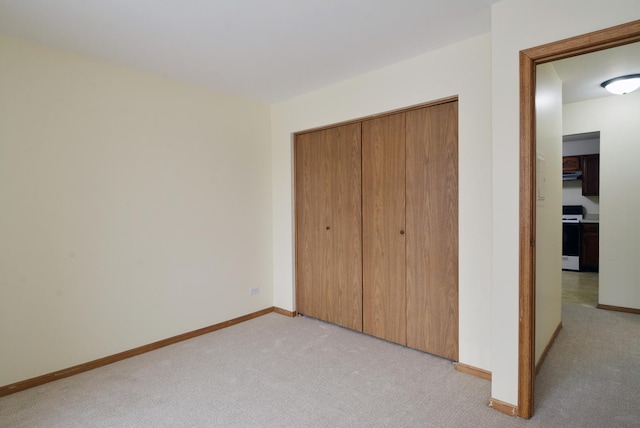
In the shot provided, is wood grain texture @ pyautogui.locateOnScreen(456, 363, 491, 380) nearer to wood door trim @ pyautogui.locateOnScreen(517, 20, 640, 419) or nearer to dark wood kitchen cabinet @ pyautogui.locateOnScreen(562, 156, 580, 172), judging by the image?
wood door trim @ pyautogui.locateOnScreen(517, 20, 640, 419)

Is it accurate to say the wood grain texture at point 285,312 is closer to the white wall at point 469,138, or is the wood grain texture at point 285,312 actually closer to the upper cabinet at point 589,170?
the white wall at point 469,138

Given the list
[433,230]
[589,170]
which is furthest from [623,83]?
[589,170]

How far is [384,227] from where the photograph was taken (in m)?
3.11

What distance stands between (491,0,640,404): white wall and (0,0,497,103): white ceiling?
216 mm

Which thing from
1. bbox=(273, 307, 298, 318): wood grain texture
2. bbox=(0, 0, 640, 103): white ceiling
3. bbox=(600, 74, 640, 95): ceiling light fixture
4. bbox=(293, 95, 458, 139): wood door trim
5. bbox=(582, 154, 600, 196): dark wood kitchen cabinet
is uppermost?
bbox=(0, 0, 640, 103): white ceiling

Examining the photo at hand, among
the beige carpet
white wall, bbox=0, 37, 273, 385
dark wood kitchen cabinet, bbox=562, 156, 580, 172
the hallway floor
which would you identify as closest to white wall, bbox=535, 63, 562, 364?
the beige carpet

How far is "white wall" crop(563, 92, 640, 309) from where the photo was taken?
3.72m

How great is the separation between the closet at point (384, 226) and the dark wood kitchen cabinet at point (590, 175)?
5.23 m

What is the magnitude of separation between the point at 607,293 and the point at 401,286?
2.77 metres

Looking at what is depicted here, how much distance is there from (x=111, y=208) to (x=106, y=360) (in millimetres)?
1252

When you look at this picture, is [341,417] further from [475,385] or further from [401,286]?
[401,286]

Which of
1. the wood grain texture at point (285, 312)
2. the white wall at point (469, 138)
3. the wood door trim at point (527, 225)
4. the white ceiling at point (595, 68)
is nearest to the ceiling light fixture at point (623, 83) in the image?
the white ceiling at point (595, 68)

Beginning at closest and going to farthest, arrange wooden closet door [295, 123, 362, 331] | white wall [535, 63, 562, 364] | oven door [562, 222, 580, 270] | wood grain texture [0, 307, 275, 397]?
wood grain texture [0, 307, 275, 397]
white wall [535, 63, 562, 364]
wooden closet door [295, 123, 362, 331]
oven door [562, 222, 580, 270]

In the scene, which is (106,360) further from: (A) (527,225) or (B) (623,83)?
(B) (623,83)
